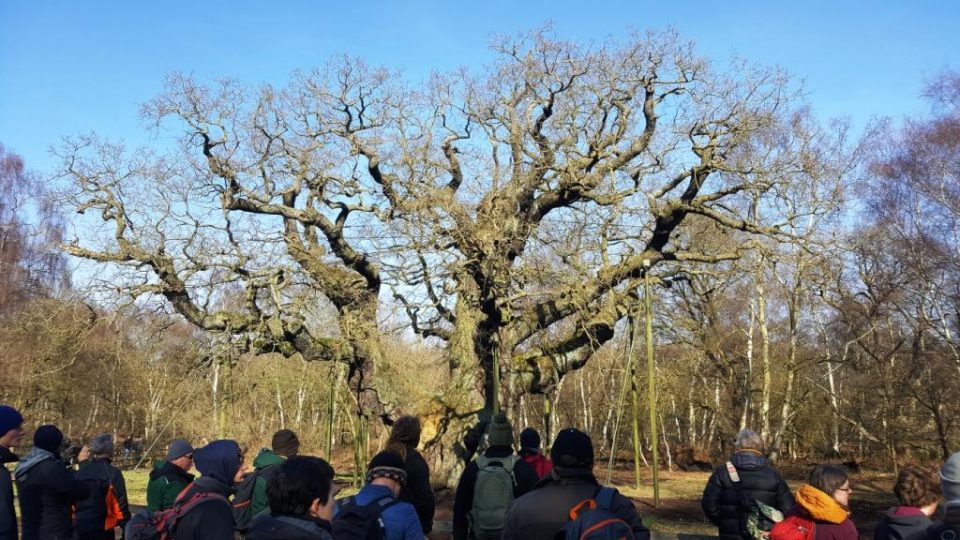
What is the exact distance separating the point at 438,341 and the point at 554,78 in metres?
6.09

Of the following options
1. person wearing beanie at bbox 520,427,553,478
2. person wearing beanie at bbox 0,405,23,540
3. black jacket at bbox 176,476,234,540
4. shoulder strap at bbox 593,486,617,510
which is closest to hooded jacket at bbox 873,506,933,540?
shoulder strap at bbox 593,486,617,510

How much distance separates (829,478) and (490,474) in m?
2.09

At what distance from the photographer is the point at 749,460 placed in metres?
5.25

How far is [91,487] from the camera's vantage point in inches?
226

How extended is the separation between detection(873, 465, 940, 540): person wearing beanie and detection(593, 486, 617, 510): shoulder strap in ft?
4.44

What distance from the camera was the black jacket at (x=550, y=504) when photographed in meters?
3.26

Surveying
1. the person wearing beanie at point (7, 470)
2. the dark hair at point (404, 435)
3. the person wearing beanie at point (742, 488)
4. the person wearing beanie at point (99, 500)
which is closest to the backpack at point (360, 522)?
the dark hair at point (404, 435)

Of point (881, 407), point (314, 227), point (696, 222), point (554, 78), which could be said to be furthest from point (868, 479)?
point (314, 227)

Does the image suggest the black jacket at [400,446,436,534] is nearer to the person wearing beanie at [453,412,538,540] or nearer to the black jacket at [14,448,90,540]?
the person wearing beanie at [453,412,538,540]

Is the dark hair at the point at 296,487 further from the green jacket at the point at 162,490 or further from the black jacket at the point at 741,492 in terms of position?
the black jacket at the point at 741,492

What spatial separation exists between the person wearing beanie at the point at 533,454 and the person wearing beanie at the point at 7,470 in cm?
333

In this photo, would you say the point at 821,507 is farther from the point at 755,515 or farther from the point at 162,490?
the point at 162,490

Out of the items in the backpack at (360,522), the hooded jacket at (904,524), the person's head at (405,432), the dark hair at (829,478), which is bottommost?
the hooded jacket at (904,524)

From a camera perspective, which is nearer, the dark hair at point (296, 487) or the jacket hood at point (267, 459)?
→ the dark hair at point (296, 487)
